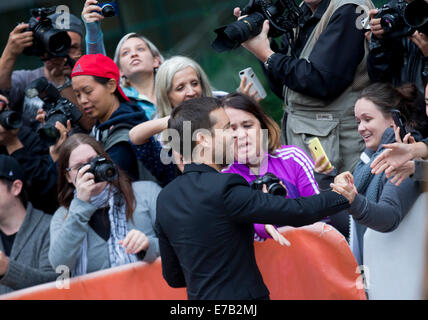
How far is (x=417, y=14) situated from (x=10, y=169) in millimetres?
2323

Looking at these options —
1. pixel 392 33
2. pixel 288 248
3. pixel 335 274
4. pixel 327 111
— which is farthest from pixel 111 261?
pixel 392 33

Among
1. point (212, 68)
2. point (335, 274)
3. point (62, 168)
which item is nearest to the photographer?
point (335, 274)

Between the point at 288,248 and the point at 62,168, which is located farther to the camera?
the point at 62,168

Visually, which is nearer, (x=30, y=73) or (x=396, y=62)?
(x=396, y=62)

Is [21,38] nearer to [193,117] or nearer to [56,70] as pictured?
[56,70]

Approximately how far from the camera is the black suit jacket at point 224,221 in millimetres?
2359

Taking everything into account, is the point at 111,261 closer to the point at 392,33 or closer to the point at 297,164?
the point at 297,164

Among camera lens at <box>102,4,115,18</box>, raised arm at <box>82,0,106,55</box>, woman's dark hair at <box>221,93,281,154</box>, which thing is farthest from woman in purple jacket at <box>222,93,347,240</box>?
raised arm at <box>82,0,106,55</box>

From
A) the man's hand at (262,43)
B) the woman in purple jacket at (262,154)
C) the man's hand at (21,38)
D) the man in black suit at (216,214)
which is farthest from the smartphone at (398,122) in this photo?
the man's hand at (21,38)

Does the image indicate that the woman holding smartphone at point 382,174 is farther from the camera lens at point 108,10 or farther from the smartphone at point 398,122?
the camera lens at point 108,10

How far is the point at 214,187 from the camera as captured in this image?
239 cm

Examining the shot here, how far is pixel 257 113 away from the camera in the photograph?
3.25 meters

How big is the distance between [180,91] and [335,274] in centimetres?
139

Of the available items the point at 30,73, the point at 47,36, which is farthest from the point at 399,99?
the point at 30,73
